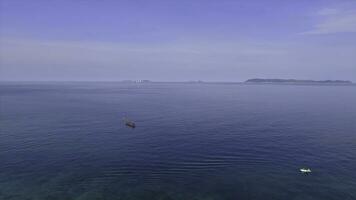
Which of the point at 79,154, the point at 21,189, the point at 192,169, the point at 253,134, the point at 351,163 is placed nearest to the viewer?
the point at 21,189

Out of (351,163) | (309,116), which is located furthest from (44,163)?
(309,116)

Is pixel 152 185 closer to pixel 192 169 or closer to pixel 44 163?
pixel 192 169

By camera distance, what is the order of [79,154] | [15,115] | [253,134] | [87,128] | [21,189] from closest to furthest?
[21,189]
[79,154]
[253,134]
[87,128]
[15,115]

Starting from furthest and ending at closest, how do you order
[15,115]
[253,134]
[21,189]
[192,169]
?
[15,115]
[253,134]
[192,169]
[21,189]

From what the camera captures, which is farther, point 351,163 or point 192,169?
point 351,163

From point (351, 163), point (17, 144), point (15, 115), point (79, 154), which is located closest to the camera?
point (351, 163)

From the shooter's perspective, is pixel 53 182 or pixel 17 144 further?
pixel 17 144

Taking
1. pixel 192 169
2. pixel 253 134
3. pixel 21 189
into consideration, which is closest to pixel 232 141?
pixel 253 134

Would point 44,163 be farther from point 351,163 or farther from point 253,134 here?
point 351,163

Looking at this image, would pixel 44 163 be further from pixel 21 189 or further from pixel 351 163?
pixel 351 163
